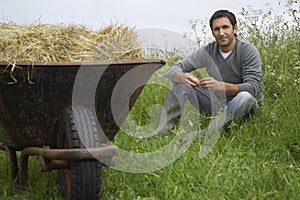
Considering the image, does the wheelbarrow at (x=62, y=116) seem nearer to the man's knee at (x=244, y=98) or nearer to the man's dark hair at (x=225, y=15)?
the man's knee at (x=244, y=98)

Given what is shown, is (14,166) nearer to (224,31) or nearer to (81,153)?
(81,153)

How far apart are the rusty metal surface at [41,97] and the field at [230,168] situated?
0.44 m

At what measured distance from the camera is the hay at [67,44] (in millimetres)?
2768

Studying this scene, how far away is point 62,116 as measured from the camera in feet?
9.11

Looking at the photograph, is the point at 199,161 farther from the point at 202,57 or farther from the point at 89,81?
the point at 202,57

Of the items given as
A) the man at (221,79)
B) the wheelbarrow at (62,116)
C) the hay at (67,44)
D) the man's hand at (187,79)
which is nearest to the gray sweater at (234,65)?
the man at (221,79)

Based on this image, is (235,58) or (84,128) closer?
(84,128)

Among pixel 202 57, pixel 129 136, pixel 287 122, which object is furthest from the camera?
pixel 202 57

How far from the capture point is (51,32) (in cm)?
301

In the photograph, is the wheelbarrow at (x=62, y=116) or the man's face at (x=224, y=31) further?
the man's face at (x=224, y=31)

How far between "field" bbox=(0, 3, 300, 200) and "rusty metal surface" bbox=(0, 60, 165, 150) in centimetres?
44

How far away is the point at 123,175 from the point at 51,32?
977 mm

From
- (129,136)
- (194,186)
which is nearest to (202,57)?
(129,136)

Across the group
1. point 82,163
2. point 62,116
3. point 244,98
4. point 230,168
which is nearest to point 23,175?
point 62,116
